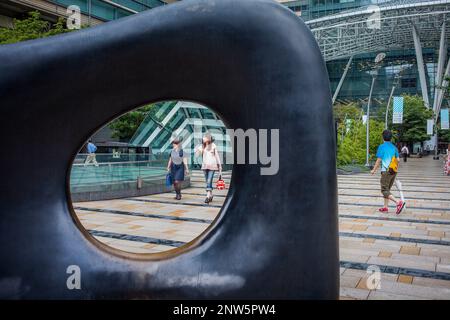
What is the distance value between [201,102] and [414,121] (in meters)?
43.5

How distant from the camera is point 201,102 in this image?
302cm

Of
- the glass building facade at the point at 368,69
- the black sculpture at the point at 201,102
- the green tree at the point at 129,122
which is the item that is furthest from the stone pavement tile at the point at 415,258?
the glass building facade at the point at 368,69

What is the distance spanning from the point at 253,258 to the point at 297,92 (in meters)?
1.16

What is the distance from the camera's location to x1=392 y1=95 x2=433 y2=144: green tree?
41344mm

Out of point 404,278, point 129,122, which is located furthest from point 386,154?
point 129,122

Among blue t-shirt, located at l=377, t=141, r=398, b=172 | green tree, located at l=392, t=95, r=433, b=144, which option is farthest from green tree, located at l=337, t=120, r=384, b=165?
green tree, located at l=392, t=95, r=433, b=144

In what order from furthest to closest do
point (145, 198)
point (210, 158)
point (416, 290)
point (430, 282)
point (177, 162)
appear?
point (145, 198) → point (177, 162) → point (210, 158) → point (430, 282) → point (416, 290)

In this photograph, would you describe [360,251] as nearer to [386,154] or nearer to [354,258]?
[354,258]

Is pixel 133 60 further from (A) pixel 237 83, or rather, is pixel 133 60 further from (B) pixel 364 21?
(B) pixel 364 21

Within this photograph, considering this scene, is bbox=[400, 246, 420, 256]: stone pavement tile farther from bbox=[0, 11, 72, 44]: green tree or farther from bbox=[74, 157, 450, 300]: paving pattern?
bbox=[0, 11, 72, 44]: green tree

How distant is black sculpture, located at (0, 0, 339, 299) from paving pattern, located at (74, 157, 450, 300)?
1405 mm

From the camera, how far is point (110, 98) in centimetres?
302

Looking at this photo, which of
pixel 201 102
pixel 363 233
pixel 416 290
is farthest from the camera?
pixel 363 233

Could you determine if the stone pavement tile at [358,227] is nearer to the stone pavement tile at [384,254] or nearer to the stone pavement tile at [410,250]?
the stone pavement tile at [410,250]
